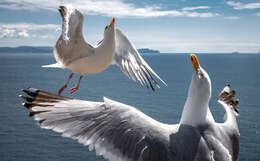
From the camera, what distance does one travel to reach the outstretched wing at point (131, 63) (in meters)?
5.06

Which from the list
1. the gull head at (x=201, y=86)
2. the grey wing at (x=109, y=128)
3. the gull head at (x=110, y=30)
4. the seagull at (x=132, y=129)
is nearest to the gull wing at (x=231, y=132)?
the seagull at (x=132, y=129)

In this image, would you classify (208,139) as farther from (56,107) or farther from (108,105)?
(56,107)

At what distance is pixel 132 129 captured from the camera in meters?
3.07

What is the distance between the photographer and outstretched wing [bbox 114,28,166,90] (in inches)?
199

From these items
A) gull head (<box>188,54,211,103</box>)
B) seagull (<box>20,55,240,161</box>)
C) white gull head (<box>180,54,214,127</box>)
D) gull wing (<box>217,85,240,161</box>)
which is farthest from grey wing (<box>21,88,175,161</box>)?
gull wing (<box>217,85,240,161</box>)

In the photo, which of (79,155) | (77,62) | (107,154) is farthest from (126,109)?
(79,155)

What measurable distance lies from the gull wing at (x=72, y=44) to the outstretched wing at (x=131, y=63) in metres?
0.92

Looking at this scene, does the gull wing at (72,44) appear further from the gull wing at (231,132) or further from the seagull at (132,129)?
the gull wing at (231,132)

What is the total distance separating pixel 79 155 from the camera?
42125 mm

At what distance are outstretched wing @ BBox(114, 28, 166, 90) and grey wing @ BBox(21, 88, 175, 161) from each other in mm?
1525

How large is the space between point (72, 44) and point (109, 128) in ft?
6.88

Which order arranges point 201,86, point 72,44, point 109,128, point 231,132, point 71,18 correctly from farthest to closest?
point 72,44 < point 71,18 < point 231,132 < point 201,86 < point 109,128

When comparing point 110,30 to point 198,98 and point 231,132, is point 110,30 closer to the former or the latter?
point 198,98

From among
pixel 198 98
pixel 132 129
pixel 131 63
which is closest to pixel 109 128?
pixel 132 129
